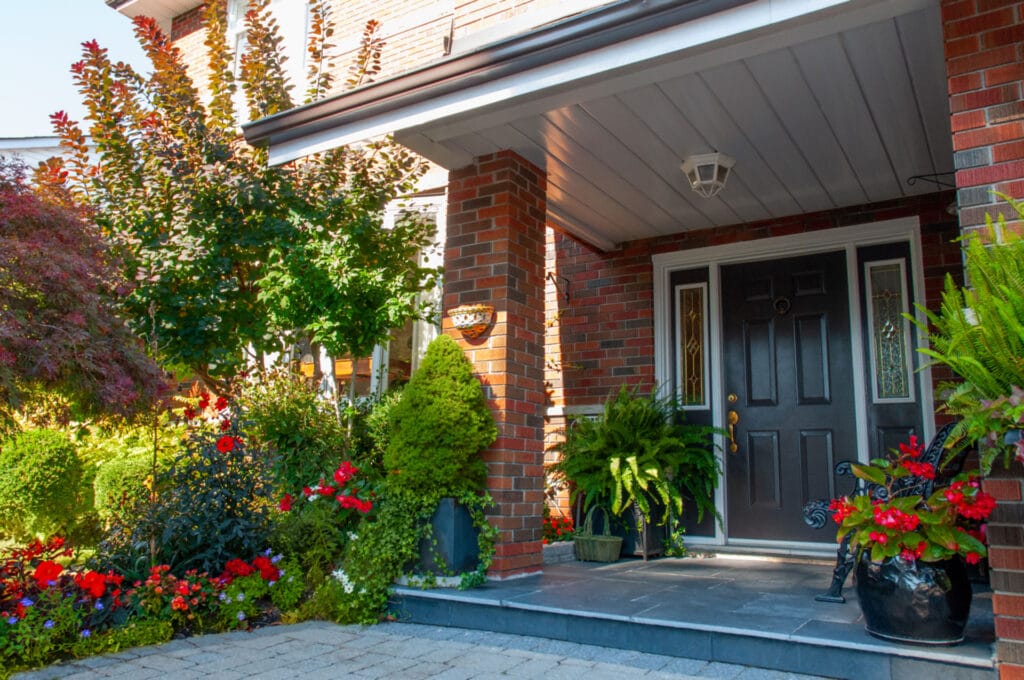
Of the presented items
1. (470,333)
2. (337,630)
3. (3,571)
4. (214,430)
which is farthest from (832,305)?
(3,571)

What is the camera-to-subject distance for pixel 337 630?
3.56 metres

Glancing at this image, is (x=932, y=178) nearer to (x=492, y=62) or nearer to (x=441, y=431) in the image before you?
(x=492, y=62)

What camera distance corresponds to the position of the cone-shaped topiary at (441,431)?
3836 mm

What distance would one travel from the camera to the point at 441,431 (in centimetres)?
386

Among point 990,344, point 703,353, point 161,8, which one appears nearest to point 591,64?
point 990,344

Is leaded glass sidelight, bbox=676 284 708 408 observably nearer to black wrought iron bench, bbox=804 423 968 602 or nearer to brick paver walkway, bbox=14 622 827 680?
black wrought iron bench, bbox=804 423 968 602

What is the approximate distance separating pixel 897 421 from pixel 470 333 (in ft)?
9.58

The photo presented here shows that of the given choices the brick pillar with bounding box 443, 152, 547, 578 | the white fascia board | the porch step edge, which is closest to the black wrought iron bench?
the porch step edge

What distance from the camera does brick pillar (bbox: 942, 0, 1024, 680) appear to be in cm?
250

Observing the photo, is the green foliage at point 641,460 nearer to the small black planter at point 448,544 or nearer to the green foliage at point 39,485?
the small black planter at point 448,544

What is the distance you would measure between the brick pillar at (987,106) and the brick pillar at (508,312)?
236 cm

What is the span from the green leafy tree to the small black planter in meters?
1.95

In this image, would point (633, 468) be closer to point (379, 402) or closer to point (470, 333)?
point (470, 333)

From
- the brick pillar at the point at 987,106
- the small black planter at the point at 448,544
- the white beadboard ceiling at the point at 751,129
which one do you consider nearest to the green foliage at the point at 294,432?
the small black planter at the point at 448,544
